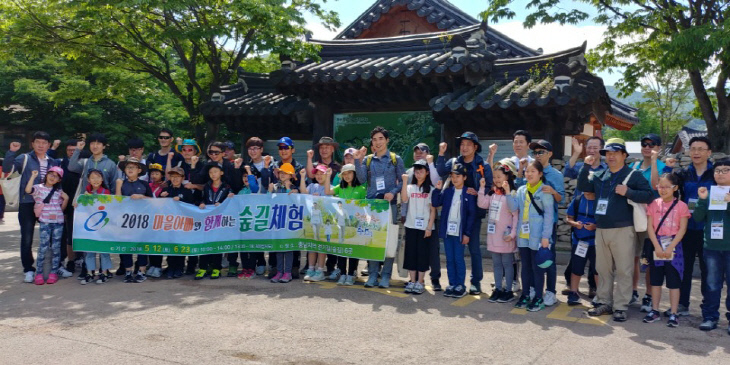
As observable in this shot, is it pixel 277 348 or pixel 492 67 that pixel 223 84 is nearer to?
pixel 492 67

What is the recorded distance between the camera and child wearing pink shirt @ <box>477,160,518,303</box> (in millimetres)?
6551

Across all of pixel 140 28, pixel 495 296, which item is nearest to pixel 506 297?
pixel 495 296

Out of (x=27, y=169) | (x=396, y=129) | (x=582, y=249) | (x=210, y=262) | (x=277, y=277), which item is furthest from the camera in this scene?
(x=396, y=129)

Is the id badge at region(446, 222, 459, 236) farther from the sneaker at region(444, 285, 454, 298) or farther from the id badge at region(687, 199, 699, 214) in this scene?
the id badge at region(687, 199, 699, 214)

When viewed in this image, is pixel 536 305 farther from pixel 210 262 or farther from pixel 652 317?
pixel 210 262

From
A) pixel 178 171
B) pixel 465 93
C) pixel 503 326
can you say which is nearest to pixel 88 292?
pixel 178 171

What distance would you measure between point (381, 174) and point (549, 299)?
2.55m

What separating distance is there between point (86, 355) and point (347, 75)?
25.2 feet

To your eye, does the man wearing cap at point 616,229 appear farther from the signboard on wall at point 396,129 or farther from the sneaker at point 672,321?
the signboard on wall at point 396,129

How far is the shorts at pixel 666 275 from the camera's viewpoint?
5727 mm

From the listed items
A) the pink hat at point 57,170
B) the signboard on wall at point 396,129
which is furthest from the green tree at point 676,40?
the pink hat at point 57,170

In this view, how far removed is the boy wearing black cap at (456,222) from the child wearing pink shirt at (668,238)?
1.94 m

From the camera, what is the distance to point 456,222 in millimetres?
6820

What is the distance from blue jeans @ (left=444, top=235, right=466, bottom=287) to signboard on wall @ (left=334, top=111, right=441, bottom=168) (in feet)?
15.8
